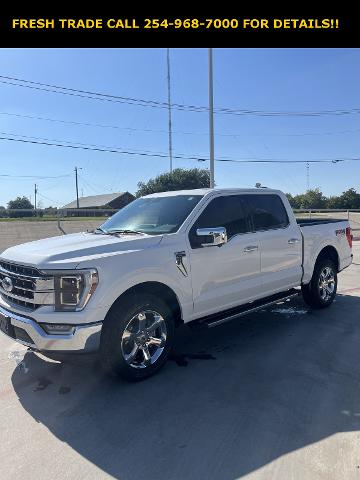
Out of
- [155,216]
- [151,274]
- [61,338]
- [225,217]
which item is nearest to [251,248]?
[225,217]

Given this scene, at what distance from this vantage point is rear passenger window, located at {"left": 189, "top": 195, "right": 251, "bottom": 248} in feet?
14.7

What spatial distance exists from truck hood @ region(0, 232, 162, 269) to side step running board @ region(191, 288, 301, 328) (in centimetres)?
111

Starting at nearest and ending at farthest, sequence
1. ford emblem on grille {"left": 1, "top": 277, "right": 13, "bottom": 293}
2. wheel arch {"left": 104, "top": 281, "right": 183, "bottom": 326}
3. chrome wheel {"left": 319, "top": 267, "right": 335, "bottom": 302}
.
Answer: wheel arch {"left": 104, "top": 281, "right": 183, "bottom": 326} < ford emblem on grille {"left": 1, "top": 277, "right": 13, "bottom": 293} < chrome wheel {"left": 319, "top": 267, "right": 335, "bottom": 302}

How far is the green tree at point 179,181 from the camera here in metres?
69.9

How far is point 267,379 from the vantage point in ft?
12.7

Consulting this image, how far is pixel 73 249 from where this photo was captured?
3.74m

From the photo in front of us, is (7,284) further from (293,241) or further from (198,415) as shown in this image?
(293,241)

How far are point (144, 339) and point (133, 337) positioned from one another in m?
0.13

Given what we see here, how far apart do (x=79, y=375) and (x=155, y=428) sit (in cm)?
133

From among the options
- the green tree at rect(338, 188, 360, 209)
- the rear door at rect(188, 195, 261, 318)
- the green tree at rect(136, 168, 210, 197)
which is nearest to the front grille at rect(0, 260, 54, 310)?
the rear door at rect(188, 195, 261, 318)

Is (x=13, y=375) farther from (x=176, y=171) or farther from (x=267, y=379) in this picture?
(x=176, y=171)

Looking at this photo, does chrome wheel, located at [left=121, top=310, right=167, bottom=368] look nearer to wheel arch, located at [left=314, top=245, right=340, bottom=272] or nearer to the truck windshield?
the truck windshield
